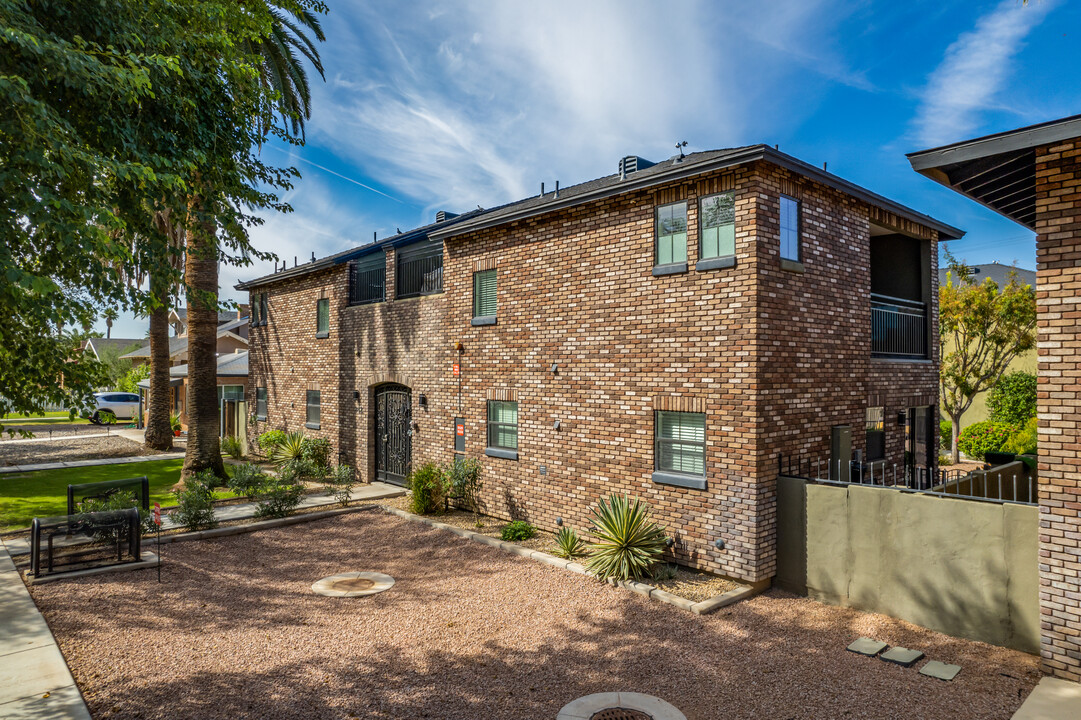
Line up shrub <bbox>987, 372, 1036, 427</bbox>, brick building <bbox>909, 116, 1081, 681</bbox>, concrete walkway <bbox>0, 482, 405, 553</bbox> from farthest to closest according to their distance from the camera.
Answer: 1. shrub <bbox>987, 372, 1036, 427</bbox>
2. concrete walkway <bbox>0, 482, 405, 553</bbox>
3. brick building <bbox>909, 116, 1081, 681</bbox>

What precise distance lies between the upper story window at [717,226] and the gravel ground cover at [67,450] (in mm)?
22925

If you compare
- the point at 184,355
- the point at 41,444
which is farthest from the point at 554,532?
the point at 184,355

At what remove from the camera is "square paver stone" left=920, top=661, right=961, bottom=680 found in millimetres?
6258

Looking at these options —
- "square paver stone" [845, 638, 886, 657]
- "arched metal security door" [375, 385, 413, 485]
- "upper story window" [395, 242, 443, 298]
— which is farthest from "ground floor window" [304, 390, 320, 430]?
"square paver stone" [845, 638, 886, 657]

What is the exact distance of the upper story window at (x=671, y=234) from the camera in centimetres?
972

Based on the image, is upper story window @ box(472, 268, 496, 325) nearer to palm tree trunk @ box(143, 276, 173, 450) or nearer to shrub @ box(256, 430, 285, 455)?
shrub @ box(256, 430, 285, 455)

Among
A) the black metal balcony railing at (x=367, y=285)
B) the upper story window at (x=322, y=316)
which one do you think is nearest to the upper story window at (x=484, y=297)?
the black metal balcony railing at (x=367, y=285)

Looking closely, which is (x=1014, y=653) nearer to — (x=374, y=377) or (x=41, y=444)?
(x=374, y=377)

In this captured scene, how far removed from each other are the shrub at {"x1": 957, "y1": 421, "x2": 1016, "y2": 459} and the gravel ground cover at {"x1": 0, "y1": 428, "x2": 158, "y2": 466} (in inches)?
1161

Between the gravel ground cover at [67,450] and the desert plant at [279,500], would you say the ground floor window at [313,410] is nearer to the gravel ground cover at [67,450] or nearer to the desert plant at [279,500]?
the desert plant at [279,500]

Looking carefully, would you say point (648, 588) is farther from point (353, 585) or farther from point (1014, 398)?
point (1014, 398)

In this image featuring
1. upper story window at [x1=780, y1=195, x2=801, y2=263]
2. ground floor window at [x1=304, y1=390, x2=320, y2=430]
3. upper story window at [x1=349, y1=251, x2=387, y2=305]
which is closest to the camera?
upper story window at [x1=780, y1=195, x2=801, y2=263]

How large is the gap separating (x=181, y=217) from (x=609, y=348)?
6.76 meters

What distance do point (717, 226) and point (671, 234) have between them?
81cm
